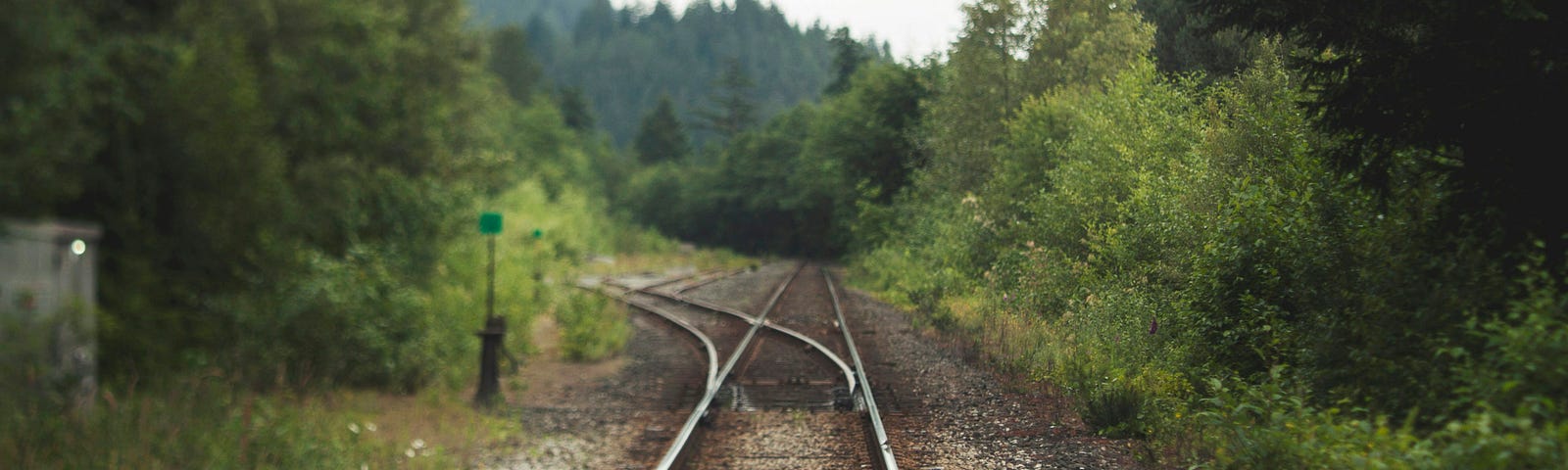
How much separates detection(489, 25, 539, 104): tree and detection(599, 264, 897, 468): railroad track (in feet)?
251

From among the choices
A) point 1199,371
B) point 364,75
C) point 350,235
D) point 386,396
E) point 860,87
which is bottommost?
point 386,396

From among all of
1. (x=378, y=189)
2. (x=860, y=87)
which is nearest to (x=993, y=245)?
(x=378, y=189)

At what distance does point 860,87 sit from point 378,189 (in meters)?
30.0

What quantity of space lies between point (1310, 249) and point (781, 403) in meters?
5.26

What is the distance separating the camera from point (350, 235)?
507 inches

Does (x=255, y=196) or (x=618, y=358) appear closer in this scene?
(x=255, y=196)

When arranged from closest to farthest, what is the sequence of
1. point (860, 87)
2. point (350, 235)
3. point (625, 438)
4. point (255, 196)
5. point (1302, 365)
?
1. point (1302, 365)
2. point (625, 438)
3. point (255, 196)
4. point (350, 235)
5. point (860, 87)

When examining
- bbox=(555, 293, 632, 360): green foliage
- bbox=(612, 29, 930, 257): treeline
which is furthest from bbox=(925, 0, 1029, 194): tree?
bbox=(555, 293, 632, 360): green foliage

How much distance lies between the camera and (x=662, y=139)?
351 ft

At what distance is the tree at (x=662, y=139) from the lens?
107 m

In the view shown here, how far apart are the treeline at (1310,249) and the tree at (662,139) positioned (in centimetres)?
9312

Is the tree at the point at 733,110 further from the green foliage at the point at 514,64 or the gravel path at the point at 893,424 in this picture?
the gravel path at the point at 893,424

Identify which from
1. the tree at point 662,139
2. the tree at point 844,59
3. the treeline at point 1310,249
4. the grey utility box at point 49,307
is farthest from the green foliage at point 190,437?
the tree at point 662,139

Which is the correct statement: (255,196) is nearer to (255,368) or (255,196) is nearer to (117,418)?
(255,368)
